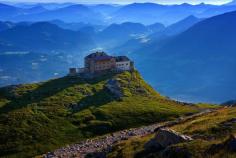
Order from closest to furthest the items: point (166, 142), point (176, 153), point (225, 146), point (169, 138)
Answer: point (225, 146)
point (176, 153)
point (169, 138)
point (166, 142)

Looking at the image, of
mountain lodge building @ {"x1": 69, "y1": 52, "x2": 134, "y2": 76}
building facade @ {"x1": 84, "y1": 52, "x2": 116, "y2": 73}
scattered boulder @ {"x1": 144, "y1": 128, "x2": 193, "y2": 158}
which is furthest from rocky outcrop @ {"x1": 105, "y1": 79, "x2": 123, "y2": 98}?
scattered boulder @ {"x1": 144, "y1": 128, "x2": 193, "y2": 158}

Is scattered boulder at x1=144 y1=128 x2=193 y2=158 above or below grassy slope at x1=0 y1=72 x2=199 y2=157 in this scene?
below

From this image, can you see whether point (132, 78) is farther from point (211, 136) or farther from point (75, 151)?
point (211, 136)

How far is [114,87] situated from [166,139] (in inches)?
4284

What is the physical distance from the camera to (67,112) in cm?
13400

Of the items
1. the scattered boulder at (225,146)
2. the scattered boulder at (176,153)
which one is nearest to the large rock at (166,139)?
the scattered boulder at (176,153)

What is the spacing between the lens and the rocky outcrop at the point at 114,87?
155m

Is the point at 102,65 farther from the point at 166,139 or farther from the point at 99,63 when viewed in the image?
the point at 166,139

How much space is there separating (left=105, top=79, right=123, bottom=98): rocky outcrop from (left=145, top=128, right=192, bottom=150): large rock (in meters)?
99.2

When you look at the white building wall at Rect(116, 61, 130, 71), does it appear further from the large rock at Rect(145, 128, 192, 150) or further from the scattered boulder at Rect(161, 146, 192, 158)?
the scattered boulder at Rect(161, 146, 192, 158)

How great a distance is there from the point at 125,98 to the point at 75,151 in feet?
194

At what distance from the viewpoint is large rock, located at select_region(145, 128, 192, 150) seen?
5036cm

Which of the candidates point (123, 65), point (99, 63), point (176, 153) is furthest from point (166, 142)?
point (123, 65)

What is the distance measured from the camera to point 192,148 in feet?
143
